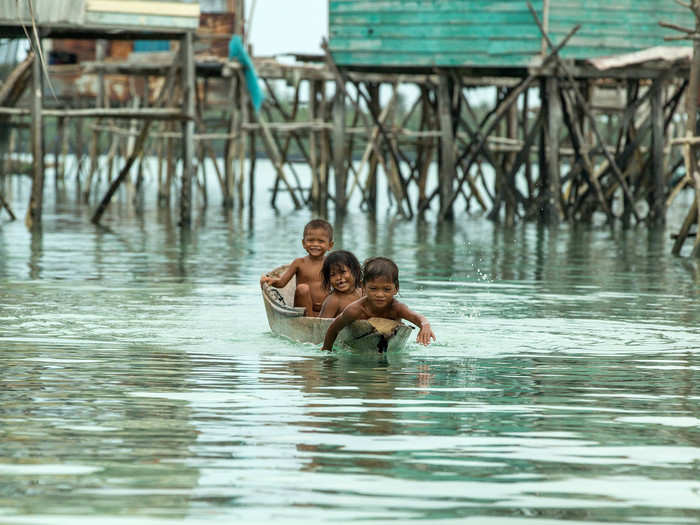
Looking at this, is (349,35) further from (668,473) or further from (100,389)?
(668,473)

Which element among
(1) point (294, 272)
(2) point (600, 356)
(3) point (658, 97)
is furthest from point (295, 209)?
(2) point (600, 356)

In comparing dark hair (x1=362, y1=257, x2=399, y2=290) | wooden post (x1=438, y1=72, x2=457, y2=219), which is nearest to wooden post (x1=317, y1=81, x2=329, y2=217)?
wooden post (x1=438, y1=72, x2=457, y2=219)

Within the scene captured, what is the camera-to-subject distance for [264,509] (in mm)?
4445

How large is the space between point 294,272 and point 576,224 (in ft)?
43.7

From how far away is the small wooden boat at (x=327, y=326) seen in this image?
798 cm

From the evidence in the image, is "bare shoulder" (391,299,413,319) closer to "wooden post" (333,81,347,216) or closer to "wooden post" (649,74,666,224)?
"wooden post" (649,74,666,224)

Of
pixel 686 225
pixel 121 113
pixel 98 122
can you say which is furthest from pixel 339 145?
pixel 686 225

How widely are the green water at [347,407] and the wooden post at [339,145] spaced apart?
35.7 feet

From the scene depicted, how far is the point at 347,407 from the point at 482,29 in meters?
15.6

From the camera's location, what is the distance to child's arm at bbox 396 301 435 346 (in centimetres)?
776

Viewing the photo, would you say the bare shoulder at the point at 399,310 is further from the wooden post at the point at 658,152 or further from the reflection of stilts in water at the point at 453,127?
the wooden post at the point at 658,152

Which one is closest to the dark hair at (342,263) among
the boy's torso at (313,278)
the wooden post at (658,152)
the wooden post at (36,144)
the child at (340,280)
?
the child at (340,280)

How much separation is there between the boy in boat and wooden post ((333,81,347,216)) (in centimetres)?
1395

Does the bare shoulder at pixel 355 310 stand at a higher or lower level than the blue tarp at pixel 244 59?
Result: lower
